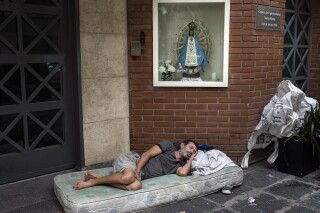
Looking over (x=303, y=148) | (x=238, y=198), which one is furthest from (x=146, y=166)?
(x=303, y=148)

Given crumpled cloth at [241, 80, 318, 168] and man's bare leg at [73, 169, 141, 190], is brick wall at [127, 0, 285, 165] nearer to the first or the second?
crumpled cloth at [241, 80, 318, 168]

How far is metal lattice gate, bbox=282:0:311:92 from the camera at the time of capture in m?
6.20

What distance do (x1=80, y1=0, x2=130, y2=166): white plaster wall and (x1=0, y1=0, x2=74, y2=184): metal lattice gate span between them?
0.93ft

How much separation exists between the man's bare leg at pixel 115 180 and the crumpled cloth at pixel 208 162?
0.91 meters

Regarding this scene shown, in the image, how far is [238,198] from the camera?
14.0ft

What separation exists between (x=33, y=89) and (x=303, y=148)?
3.85m

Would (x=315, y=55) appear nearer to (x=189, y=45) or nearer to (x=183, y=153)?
(x=189, y=45)

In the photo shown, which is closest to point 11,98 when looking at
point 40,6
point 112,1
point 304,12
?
point 40,6

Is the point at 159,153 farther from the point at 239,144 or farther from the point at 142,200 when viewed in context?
the point at 239,144

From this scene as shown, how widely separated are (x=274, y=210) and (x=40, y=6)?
3.90 m

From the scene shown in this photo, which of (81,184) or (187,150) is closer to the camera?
(81,184)

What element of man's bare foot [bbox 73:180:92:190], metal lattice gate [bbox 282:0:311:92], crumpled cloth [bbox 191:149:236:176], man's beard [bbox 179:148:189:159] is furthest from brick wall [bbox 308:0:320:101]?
man's bare foot [bbox 73:180:92:190]

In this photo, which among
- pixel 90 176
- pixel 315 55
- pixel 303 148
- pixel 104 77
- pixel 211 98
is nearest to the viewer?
pixel 90 176

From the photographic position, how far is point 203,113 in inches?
207
